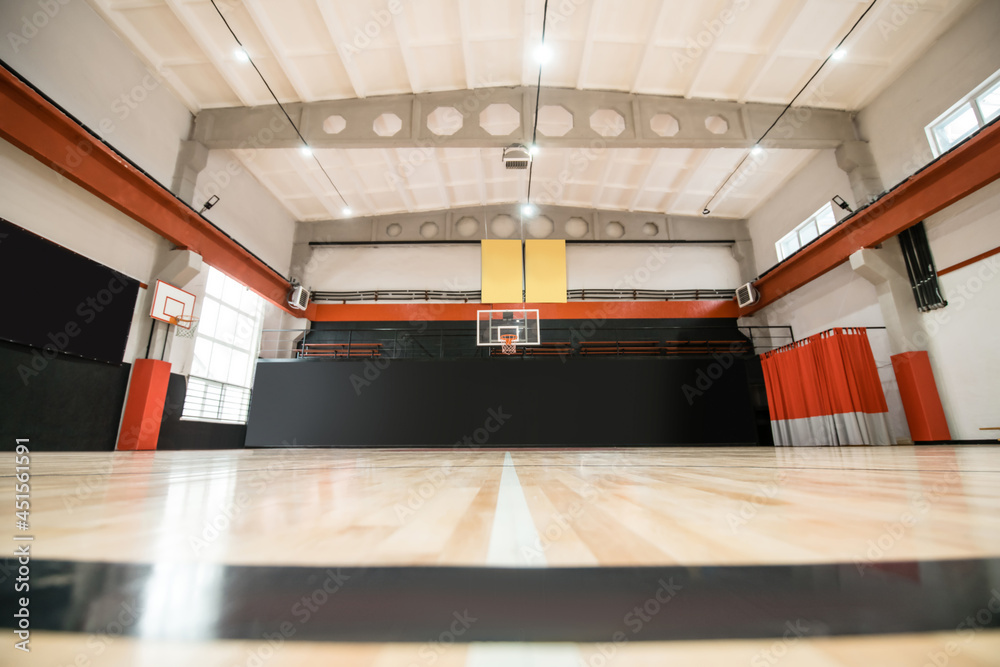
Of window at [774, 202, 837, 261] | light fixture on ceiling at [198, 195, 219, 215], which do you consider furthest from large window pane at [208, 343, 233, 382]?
window at [774, 202, 837, 261]

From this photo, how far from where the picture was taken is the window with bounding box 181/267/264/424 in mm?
6219

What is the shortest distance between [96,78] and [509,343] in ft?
20.4

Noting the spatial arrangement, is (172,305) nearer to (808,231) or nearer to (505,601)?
(505,601)

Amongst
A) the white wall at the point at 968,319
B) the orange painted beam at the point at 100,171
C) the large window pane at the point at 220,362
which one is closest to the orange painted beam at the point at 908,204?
the white wall at the point at 968,319

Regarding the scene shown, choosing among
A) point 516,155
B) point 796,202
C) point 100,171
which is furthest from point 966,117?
point 100,171

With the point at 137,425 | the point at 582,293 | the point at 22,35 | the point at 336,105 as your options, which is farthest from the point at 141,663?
the point at 582,293

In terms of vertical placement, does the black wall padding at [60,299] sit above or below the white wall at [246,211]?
below

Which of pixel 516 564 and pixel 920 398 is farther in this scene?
pixel 920 398

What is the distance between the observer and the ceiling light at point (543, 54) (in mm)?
5559

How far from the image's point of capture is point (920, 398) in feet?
15.4

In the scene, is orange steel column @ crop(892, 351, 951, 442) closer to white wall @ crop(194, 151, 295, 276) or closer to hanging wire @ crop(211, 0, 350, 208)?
hanging wire @ crop(211, 0, 350, 208)

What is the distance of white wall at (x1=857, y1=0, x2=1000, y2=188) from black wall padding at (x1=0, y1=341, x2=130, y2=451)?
9.48 metres

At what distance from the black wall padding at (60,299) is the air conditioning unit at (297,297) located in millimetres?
3060

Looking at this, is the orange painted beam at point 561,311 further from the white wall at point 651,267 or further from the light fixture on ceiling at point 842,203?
the light fixture on ceiling at point 842,203
